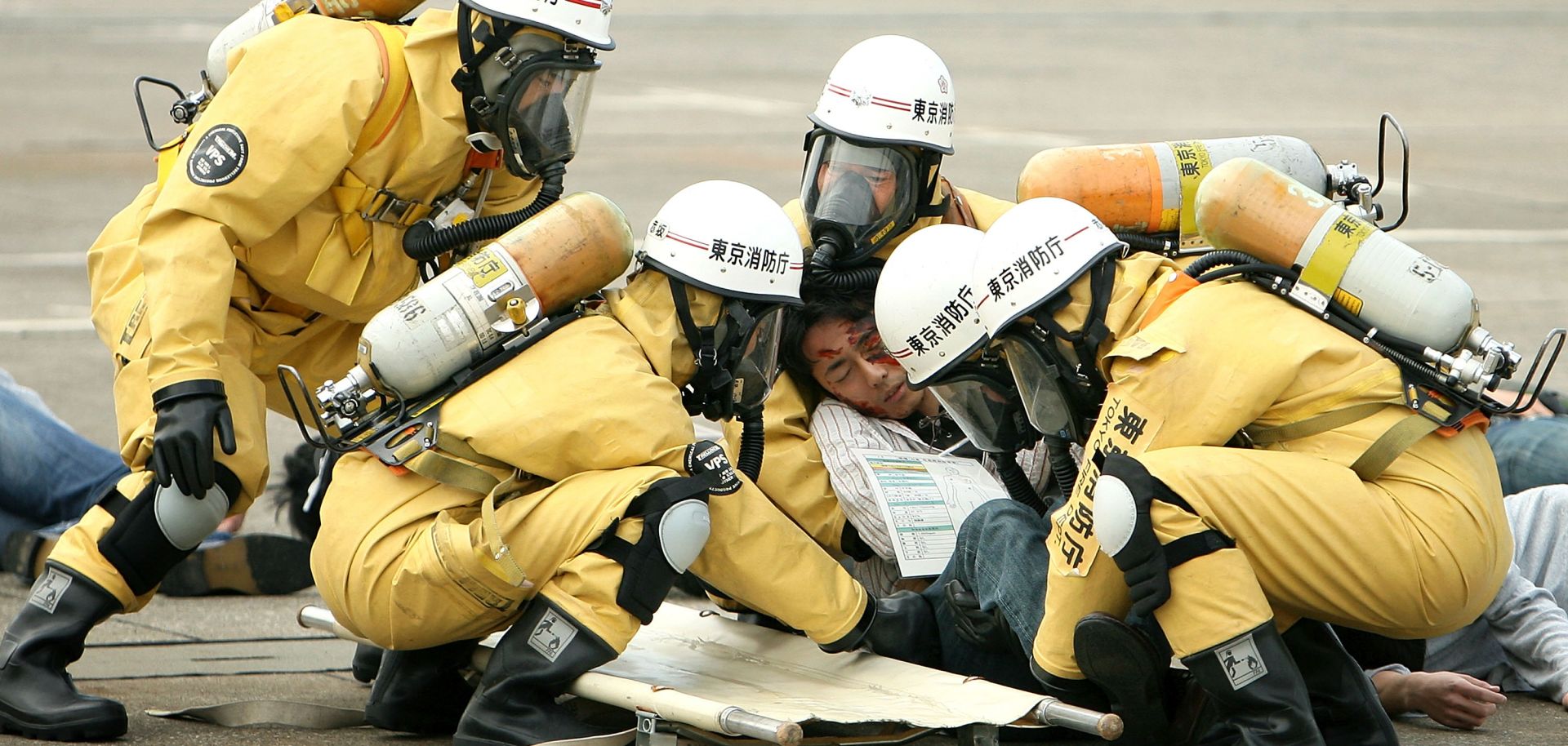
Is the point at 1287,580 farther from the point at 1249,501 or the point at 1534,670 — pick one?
the point at 1534,670

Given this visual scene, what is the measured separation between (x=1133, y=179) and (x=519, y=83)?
160 centimetres

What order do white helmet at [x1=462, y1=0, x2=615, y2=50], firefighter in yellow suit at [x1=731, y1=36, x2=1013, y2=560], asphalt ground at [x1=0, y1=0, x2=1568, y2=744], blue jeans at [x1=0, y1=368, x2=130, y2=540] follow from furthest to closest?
blue jeans at [x1=0, y1=368, x2=130, y2=540], asphalt ground at [x1=0, y1=0, x2=1568, y2=744], firefighter in yellow suit at [x1=731, y1=36, x2=1013, y2=560], white helmet at [x1=462, y1=0, x2=615, y2=50]

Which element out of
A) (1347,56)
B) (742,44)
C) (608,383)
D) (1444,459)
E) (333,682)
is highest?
(1444,459)

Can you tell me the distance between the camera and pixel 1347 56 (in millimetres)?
23203

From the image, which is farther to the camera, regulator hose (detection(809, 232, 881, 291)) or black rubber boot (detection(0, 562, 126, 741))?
regulator hose (detection(809, 232, 881, 291))

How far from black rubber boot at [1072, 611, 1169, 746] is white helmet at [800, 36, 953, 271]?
1.44 m

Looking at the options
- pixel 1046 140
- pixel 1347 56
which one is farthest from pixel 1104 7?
pixel 1046 140

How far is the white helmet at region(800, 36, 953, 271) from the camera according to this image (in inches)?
194

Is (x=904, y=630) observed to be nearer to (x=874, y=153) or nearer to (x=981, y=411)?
(x=981, y=411)

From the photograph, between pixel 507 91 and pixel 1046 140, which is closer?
pixel 507 91

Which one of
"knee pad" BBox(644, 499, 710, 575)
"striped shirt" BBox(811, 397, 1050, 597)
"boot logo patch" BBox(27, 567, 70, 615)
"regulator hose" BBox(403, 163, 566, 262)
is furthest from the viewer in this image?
"striped shirt" BBox(811, 397, 1050, 597)

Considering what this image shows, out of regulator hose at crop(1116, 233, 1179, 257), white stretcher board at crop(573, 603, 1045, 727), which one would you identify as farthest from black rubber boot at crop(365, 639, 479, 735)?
regulator hose at crop(1116, 233, 1179, 257)

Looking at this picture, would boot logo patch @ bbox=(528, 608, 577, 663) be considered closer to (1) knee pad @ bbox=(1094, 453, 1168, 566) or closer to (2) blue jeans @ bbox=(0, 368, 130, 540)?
(1) knee pad @ bbox=(1094, 453, 1168, 566)

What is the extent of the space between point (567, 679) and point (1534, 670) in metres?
2.34
